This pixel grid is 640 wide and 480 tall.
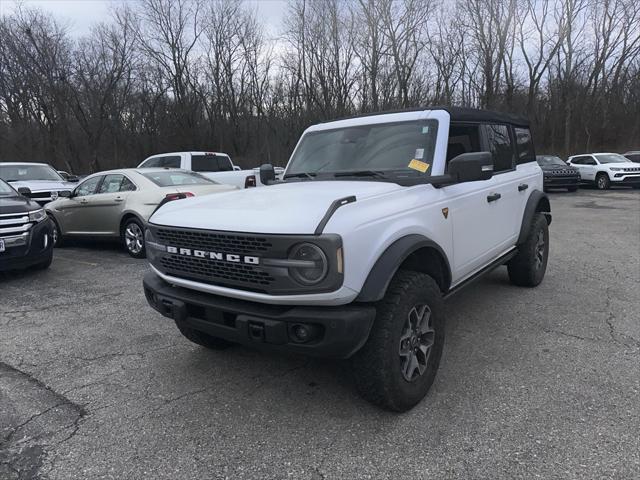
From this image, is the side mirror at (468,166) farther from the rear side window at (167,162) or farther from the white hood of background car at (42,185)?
the white hood of background car at (42,185)

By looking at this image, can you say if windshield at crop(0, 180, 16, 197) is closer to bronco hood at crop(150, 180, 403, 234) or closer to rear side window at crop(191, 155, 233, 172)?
rear side window at crop(191, 155, 233, 172)

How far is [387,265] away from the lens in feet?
8.65

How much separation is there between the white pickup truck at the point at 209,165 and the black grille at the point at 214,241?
7829 millimetres

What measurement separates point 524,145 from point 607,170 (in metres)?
18.3

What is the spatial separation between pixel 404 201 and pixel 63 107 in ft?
113

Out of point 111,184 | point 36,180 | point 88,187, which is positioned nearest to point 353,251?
point 111,184

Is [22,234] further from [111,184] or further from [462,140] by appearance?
[462,140]

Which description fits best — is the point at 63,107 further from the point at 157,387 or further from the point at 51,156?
the point at 157,387

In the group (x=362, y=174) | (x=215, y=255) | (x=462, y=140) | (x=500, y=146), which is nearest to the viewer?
(x=215, y=255)

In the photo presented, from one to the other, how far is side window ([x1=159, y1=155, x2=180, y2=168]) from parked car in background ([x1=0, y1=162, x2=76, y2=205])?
227cm

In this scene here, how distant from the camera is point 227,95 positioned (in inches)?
1406

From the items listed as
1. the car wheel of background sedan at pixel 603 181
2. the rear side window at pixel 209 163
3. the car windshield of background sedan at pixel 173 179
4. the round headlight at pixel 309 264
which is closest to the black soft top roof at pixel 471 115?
the round headlight at pixel 309 264

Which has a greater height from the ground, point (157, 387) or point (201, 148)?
point (201, 148)

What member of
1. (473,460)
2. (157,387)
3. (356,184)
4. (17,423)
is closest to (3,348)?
(17,423)
